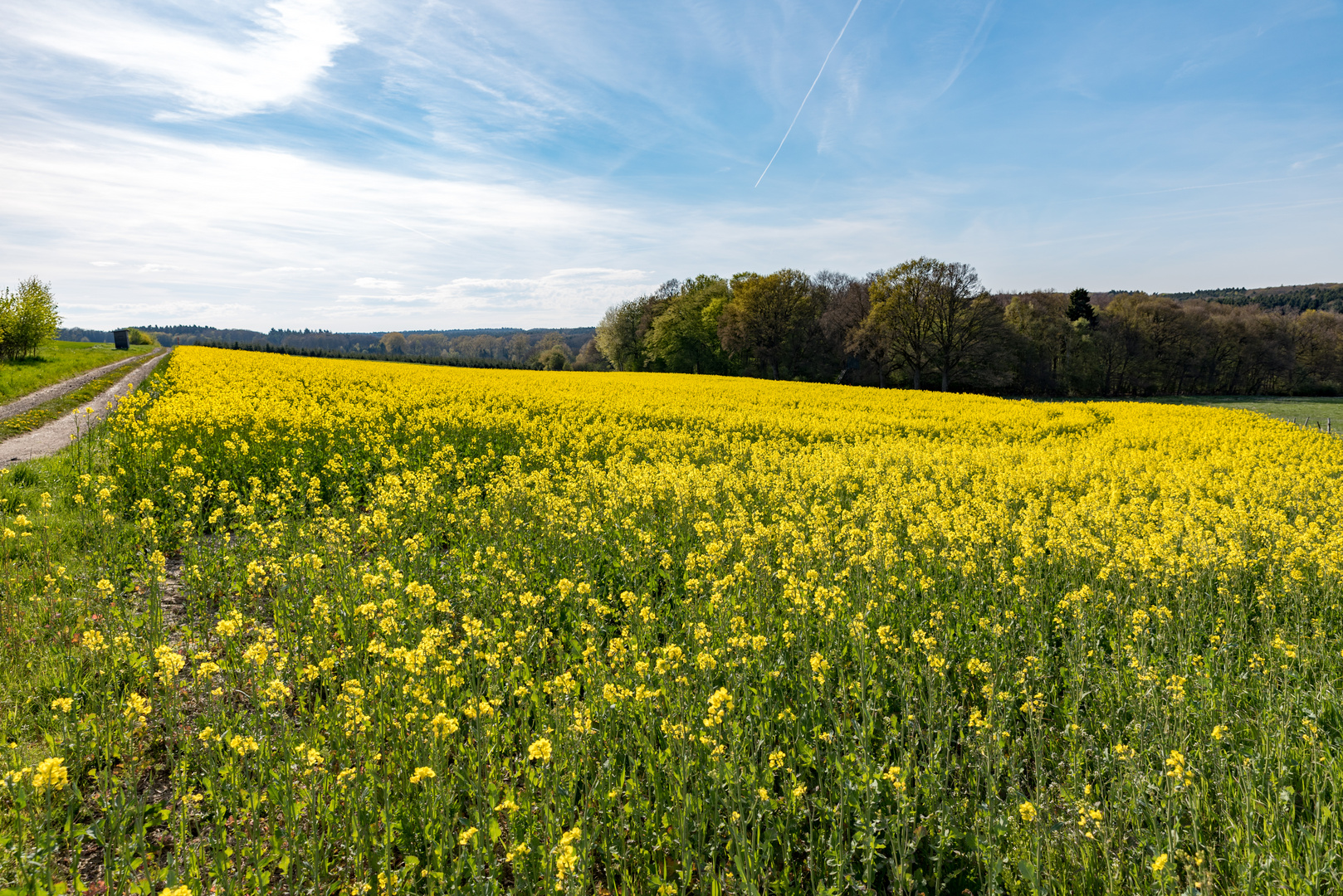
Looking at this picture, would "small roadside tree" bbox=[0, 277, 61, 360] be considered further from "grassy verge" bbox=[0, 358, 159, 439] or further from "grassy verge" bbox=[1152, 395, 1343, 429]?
"grassy verge" bbox=[1152, 395, 1343, 429]

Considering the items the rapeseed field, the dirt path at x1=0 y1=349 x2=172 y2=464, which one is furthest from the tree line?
the dirt path at x1=0 y1=349 x2=172 y2=464

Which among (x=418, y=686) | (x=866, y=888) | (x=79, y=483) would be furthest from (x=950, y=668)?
(x=79, y=483)

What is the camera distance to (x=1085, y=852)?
3.29 metres

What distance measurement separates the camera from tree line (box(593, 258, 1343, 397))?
53312mm

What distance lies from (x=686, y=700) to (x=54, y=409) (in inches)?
1133

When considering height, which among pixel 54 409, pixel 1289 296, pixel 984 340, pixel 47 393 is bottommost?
pixel 54 409

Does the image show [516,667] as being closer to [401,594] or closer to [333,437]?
[401,594]

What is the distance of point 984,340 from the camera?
173ft

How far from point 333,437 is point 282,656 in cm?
1153

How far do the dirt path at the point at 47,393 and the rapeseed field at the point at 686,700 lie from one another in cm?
1654

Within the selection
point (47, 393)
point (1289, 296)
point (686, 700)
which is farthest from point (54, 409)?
point (1289, 296)

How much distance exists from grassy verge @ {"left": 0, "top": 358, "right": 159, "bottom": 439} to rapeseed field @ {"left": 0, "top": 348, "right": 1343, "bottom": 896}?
11.5 metres

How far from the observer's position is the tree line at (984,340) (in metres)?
53.3

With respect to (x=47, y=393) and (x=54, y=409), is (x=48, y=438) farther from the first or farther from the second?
(x=47, y=393)
